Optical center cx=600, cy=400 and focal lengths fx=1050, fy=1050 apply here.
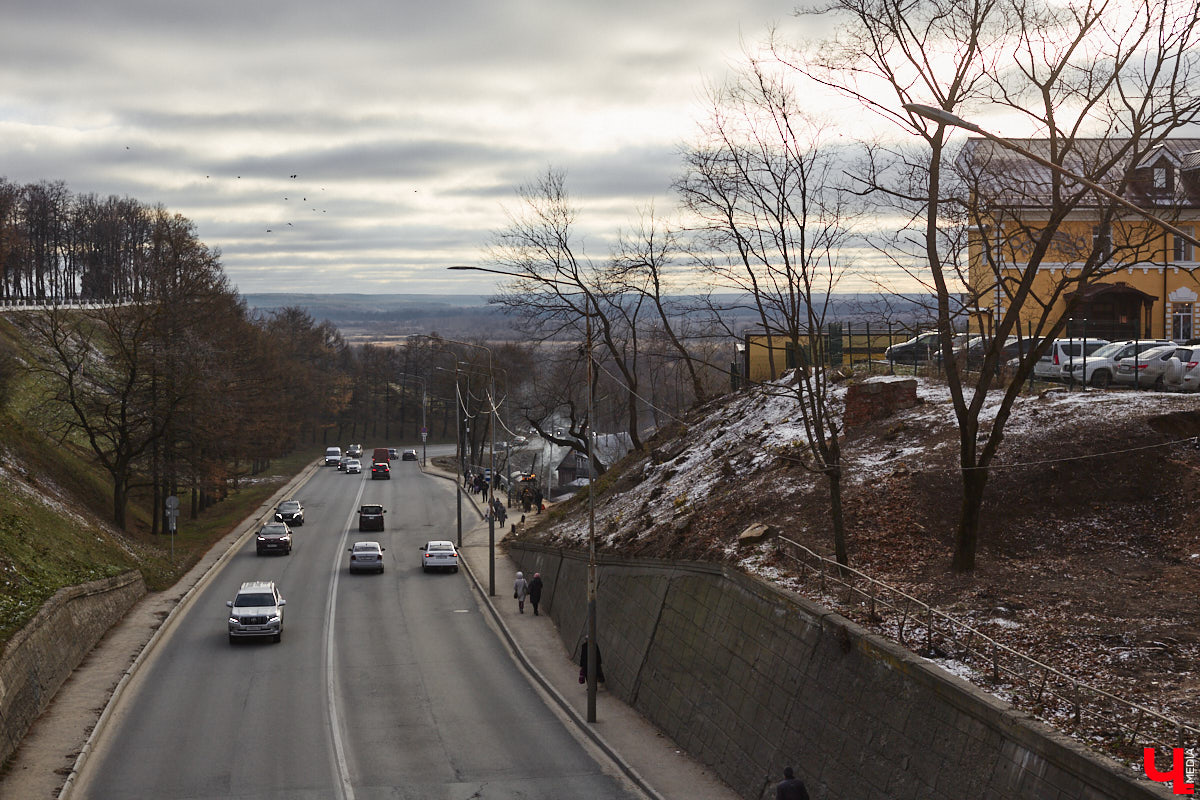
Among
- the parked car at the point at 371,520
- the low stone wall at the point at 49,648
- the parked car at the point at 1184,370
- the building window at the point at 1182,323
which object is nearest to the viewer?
the low stone wall at the point at 49,648

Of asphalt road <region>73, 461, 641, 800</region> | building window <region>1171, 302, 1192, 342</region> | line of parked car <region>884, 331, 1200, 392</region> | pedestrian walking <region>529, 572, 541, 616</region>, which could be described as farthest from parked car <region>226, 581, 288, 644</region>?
building window <region>1171, 302, 1192, 342</region>

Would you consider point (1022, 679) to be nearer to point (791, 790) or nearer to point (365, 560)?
point (791, 790)

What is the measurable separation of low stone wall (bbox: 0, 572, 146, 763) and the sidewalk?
10905 mm

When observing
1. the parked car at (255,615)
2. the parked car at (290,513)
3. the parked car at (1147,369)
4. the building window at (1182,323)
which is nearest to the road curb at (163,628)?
the parked car at (290,513)

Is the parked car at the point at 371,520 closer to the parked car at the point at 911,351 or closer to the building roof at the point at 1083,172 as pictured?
the parked car at the point at 911,351

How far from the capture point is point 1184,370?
27.2m

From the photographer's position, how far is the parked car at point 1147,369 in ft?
92.5

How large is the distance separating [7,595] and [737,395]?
2718cm

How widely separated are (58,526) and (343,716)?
16.6 m

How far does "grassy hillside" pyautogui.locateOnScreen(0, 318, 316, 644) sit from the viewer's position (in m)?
25.6

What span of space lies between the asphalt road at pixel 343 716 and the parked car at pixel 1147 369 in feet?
60.4

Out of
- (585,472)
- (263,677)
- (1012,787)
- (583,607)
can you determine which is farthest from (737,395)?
(585,472)

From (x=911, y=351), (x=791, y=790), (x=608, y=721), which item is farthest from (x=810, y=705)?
(x=911, y=351)

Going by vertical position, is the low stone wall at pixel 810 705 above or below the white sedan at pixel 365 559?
above
